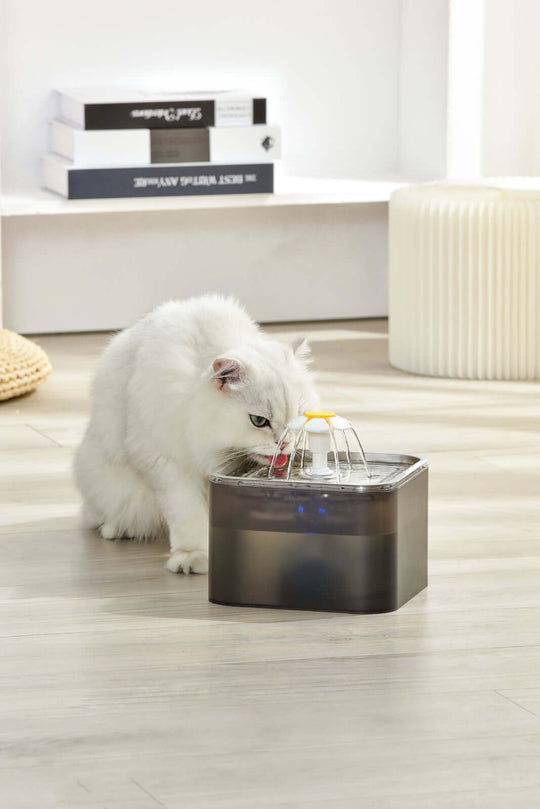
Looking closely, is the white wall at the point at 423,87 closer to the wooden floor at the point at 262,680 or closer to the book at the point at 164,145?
the book at the point at 164,145

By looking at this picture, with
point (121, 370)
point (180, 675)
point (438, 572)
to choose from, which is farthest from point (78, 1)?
point (180, 675)

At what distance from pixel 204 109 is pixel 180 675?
89.1 inches

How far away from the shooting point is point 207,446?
176 cm

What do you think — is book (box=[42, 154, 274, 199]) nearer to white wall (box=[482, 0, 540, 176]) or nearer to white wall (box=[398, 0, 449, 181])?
white wall (box=[398, 0, 449, 181])

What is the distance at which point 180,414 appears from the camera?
1794 millimetres

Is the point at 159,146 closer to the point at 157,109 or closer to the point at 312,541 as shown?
the point at 157,109

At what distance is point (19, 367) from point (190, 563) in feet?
3.95

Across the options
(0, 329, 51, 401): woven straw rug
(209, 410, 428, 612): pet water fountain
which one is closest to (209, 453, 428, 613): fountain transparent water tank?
(209, 410, 428, 612): pet water fountain

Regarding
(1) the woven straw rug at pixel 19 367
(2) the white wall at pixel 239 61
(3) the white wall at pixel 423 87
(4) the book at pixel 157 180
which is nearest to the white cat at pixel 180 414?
(1) the woven straw rug at pixel 19 367

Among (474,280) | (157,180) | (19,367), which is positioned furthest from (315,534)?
(157,180)

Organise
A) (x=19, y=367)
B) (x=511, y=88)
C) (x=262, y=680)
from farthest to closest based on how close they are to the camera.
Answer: (x=511, y=88), (x=19, y=367), (x=262, y=680)

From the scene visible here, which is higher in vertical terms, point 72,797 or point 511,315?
point 511,315

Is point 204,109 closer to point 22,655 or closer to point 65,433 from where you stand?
point 65,433

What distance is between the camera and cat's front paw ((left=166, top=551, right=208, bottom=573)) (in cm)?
182
